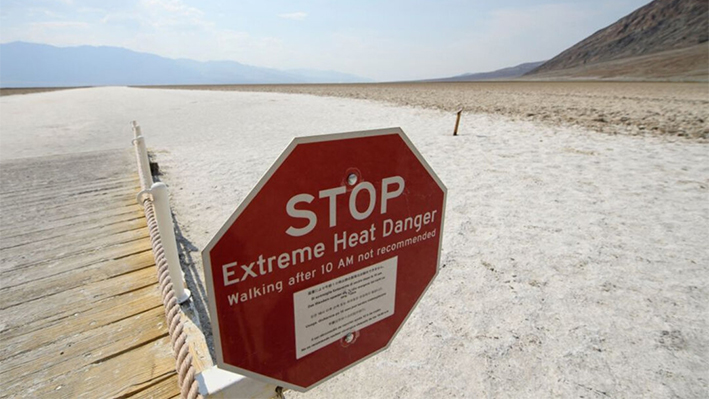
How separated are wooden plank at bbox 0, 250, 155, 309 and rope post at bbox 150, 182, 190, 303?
7.1 inches

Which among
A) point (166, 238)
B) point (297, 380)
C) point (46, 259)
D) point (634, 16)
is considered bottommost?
point (46, 259)

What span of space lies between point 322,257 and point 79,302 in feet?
6.97

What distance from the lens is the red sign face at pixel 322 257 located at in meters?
0.85

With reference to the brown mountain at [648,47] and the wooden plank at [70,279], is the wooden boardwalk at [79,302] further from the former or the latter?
the brown mountain at [648,47]

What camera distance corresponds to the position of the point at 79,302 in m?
2.20

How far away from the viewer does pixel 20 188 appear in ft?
14.8

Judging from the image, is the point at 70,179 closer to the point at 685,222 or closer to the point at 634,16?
the point at 685,222

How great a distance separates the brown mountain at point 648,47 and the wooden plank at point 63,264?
69605 mm

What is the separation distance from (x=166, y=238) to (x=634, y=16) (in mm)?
153448

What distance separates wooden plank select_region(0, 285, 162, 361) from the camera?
1879 mm

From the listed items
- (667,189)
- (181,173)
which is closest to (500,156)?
(667,189)

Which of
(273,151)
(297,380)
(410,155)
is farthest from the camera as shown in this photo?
(273,151)

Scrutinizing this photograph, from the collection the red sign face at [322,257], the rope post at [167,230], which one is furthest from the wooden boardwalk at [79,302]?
the red sign face at [322,257]

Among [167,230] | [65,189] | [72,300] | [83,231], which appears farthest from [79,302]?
[65,189]
